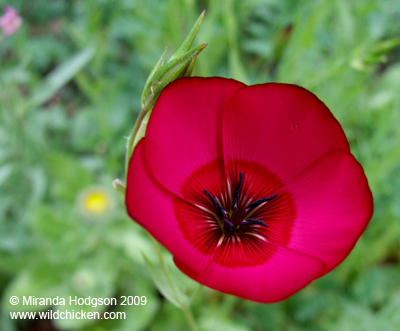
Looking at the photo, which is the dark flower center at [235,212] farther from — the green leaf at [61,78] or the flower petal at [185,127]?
the green leaf at [61,78]

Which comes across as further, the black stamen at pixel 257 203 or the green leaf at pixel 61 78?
the green leaf at pixel 61 78

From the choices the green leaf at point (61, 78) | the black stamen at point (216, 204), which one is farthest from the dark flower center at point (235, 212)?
the green leaf at point (61, 78)

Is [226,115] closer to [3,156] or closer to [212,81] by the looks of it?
[212,81]

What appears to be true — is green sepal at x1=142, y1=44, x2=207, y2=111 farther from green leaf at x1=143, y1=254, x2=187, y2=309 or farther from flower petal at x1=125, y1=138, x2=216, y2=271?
green leaf at x1=143, y1=254, x2=187, y2=309

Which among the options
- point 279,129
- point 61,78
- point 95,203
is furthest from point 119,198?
point 279,129

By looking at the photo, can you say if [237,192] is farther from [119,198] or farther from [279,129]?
[119,198]

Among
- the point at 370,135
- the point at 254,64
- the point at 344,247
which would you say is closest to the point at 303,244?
the point at 344,247
